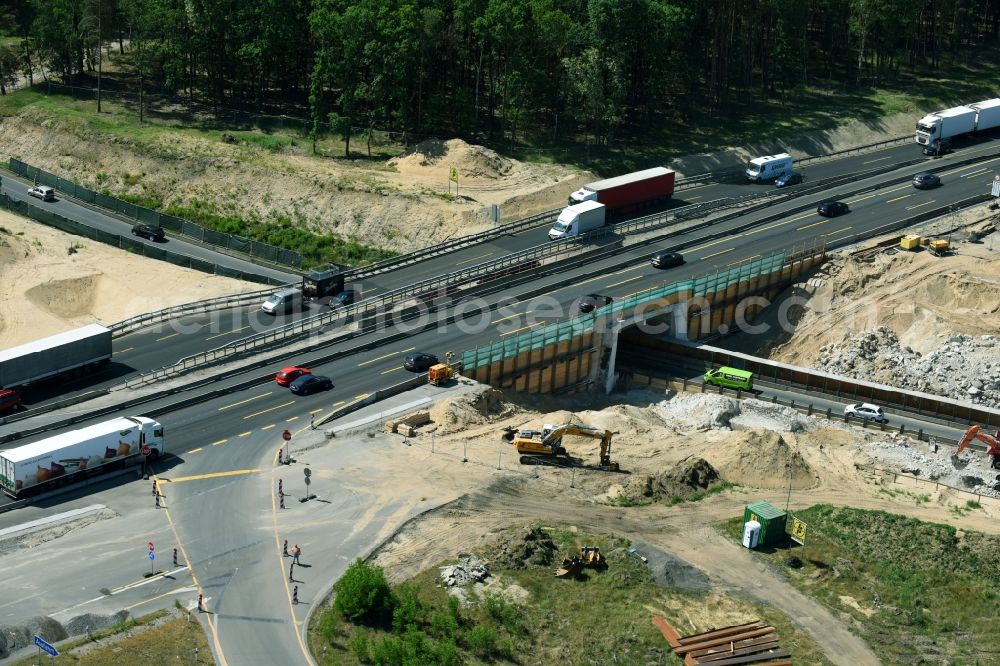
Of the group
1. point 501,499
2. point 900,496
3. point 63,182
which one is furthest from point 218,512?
point 63,182

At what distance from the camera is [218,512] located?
7281 centimetres

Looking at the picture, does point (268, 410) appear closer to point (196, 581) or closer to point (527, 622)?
point (196, 581)

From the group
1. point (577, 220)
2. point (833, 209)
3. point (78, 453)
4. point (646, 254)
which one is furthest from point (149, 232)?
point (833, 209)

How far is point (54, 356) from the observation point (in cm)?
8931

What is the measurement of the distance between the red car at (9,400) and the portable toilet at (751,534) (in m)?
49.1

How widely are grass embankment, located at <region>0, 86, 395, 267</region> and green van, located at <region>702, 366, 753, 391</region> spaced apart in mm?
34935

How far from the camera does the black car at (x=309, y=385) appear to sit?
89312mm

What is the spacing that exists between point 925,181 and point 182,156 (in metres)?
77.9

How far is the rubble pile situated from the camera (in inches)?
2588

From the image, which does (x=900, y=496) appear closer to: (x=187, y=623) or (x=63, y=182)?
(x=187, y=623)

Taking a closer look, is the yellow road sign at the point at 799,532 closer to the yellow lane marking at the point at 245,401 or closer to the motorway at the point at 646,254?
the motorway at the point at 646,254

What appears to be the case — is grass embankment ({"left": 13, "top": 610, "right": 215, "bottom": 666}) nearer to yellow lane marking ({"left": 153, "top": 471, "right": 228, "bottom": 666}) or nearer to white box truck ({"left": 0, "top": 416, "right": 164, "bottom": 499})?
yellow lane marking ({"left": 153, "top": 471, "right": 228, "bottom": 666})

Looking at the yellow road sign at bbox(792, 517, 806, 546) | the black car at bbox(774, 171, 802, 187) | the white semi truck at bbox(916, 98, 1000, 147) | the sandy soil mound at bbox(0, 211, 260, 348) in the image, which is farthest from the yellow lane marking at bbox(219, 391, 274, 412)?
the white semi truck at bbox(916, 98, 1000, 147)

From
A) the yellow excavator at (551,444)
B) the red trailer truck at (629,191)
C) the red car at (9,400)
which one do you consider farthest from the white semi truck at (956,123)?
the red car at (9,400)
